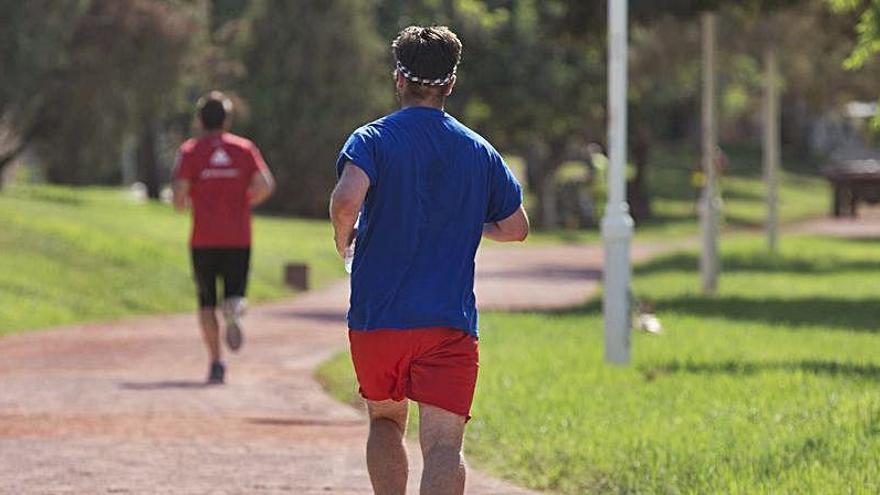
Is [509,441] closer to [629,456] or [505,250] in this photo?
[629,456]

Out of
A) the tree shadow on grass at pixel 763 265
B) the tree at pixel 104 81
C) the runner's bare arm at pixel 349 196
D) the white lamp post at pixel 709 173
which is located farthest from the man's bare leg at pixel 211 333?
the tree at pixel 104 81

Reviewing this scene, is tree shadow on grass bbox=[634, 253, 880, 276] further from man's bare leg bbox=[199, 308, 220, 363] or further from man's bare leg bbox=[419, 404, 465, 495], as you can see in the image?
man's bare leg bbox=[419, 404, 465, 495]

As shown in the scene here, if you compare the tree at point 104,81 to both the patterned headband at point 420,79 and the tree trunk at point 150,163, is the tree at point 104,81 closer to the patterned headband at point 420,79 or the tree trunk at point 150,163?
the tree trunk at point 150,163

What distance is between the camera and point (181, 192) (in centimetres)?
1434

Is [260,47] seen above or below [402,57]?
below

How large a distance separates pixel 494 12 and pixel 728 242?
11.9m

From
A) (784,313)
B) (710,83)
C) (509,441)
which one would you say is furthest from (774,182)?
(509,441)

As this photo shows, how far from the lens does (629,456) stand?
31.9 feet

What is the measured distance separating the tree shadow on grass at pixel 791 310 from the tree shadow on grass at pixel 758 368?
480cm

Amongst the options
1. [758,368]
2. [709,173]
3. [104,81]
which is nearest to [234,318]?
[758,368]

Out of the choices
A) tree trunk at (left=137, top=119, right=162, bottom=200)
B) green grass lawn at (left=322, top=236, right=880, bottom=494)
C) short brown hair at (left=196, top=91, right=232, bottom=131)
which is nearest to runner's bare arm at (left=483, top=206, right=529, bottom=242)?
green grass lawn at (left=322, top=236, right=880, bottom=494)

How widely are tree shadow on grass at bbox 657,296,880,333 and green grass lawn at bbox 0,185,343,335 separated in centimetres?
583

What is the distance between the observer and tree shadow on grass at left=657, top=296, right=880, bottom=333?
20425 mm

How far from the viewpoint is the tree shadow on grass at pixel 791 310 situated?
20.4 meters
